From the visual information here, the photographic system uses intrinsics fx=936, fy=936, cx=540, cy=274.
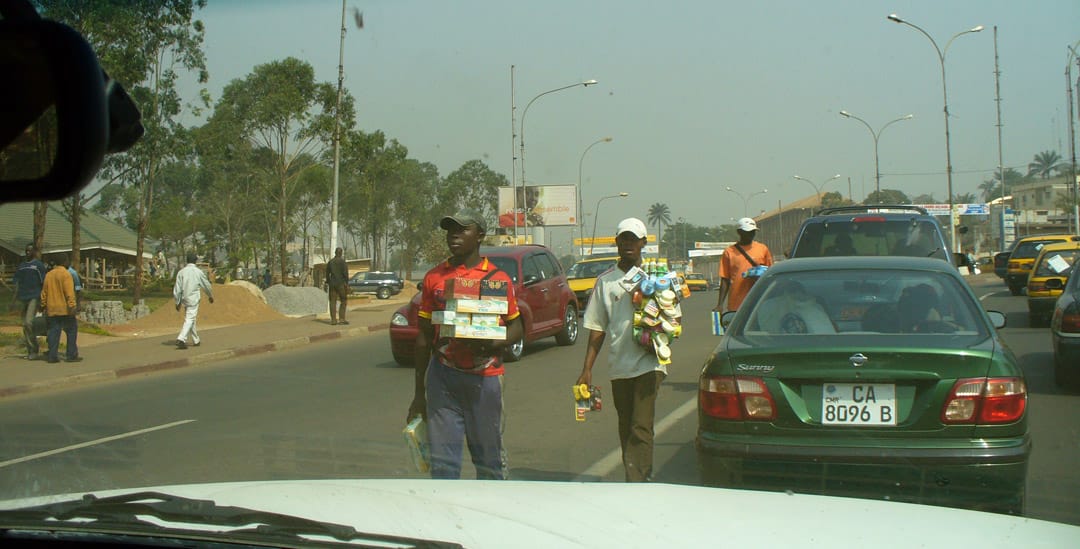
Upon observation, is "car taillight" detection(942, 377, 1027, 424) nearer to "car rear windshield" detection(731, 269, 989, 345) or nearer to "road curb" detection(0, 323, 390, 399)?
"car rear windshield" detection(731, 269, 989, 345)

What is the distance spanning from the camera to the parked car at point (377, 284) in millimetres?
46500

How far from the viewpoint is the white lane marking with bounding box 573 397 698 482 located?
249 inches

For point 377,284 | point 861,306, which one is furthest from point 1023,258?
point 377,284

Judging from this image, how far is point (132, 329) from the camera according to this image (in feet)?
69.9

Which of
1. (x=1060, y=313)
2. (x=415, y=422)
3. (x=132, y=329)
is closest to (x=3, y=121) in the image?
(x=415, y=422)

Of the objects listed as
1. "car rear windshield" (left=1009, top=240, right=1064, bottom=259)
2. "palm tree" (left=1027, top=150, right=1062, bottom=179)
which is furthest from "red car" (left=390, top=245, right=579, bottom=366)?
"palm tree" (left=1027, top=150, right=1062, bottom=179)

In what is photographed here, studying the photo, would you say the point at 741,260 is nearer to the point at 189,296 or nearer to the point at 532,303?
the point at 532,303

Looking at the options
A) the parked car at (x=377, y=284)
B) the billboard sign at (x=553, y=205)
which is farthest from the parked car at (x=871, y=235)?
the billboard sign at (x=553, y=205)

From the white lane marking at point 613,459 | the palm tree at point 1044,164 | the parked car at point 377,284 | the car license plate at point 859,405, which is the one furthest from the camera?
the palm tree at point 1044,164

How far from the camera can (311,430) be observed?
8.28 m

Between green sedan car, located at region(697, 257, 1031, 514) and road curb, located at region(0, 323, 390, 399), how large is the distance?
32.6 ft

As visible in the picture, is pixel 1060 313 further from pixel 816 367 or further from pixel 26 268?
pixel 26 268

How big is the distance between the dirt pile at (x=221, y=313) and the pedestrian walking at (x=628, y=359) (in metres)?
18.2

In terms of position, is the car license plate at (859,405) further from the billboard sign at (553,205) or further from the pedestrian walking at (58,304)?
the billboard sign at (553,205)
